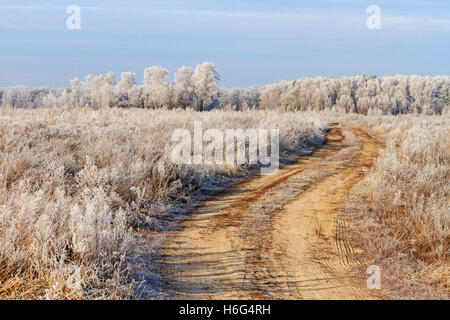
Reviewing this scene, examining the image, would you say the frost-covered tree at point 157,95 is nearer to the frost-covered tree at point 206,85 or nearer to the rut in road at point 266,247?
the frost-covered tree at point 206,85

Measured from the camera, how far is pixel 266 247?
18.2 ft

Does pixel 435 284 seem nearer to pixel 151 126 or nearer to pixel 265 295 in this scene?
pixel 265 295

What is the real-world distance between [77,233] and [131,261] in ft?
2.54

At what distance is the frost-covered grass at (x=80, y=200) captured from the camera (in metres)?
3.91

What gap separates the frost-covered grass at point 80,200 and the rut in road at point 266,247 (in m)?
0.69

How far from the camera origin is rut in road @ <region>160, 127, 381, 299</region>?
4332mm

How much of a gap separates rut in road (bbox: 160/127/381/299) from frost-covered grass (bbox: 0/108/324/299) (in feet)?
2.28

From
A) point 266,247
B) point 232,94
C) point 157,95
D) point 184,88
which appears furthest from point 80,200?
point 232,94

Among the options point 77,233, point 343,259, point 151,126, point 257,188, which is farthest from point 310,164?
point 77,233

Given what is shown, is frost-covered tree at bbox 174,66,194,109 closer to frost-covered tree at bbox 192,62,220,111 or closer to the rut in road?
frost-covered tree at bbox 192,62,220,111

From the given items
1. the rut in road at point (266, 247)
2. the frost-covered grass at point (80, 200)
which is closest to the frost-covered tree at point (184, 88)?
the frost-covered grass at point (80, 200)

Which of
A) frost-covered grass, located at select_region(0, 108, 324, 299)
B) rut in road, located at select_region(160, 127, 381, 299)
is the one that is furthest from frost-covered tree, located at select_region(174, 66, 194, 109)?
rut in road, located at select_region(160, 127, 381, 299)
